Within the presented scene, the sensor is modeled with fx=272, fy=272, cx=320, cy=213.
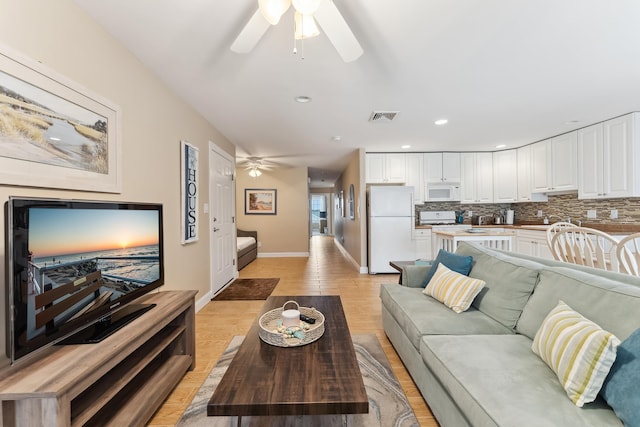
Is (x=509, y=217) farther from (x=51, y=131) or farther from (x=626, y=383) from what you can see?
(x=51, y=131)

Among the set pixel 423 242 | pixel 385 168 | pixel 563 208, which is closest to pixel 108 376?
pixel 423 242

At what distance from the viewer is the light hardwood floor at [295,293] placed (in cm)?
170

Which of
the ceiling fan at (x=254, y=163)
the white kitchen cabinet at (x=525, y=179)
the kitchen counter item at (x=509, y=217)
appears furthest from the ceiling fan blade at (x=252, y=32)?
the kitchen counter item at (x=509, y=217)

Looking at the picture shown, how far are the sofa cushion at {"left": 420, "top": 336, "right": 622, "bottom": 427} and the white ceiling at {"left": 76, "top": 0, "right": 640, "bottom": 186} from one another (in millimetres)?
1889

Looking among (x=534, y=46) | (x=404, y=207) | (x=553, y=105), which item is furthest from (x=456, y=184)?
(x=534, y=46)

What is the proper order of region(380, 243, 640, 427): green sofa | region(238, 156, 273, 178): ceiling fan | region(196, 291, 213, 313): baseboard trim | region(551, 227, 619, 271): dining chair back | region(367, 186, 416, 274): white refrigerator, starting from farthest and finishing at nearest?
region(238, 156, 273, 178): ceiling fan → region(367, 186, 416, 274): white refrigerator → region(196, 291, 213, 313): baseboard trim → region(551, 227, 619, 271): dining chair back → region(380, 243, 640, 427): green sofa

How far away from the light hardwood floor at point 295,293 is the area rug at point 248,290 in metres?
0.14

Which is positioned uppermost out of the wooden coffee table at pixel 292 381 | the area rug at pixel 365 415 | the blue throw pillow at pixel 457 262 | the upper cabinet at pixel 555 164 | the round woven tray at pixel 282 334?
the upper cabinet at pixel 555 164

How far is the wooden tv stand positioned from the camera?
36.9 inches

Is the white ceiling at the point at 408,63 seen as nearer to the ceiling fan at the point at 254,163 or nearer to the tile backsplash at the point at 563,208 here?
the tile backsplash at the point at 563,208

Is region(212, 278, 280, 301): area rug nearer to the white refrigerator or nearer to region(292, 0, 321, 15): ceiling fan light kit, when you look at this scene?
the white refrigerator


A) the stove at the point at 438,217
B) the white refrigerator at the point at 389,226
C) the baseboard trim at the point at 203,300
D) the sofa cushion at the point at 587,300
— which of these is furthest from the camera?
the stove at the point at 438,217

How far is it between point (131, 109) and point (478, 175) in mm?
5645

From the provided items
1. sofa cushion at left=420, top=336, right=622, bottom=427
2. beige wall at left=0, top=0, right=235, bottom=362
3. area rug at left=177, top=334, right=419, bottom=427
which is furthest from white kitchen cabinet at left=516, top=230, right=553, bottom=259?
beige wall at left=0, top=0, right=235, bottom=362
